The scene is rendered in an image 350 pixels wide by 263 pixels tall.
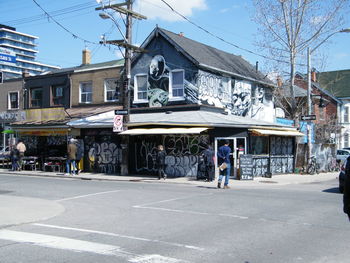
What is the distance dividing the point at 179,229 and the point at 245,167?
11.8 m

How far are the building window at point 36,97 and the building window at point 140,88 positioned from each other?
9445 mm

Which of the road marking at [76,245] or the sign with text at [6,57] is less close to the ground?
the sign with text at [6,57]

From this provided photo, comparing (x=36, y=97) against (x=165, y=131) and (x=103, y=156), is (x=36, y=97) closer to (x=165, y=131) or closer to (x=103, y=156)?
(x=103, y=156)

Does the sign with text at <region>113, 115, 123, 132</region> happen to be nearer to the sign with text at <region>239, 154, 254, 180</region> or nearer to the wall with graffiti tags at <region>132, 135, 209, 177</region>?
the wall with graffiti tags at <region>132, 135, 209, 177</region>

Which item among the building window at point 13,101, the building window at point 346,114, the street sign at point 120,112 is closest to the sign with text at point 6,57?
A: the street sign at point 120,112

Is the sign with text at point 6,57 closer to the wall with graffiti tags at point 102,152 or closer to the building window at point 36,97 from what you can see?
the wall with graffiti tags at point 102,152

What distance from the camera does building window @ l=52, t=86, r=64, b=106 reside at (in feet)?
98.7

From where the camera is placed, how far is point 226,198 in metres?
12.9

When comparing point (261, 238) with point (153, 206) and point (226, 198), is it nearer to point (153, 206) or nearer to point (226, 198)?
point (153, 206)

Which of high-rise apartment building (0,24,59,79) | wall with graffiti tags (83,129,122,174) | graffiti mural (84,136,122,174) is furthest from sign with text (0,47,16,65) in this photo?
high-rise apartment building (0,24,59,79)

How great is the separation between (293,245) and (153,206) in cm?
519

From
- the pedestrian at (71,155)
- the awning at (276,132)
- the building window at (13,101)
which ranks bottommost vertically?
the pedestrian at (71,155)

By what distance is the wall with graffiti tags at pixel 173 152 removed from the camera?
821 inches

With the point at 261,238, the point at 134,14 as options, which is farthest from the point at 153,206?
the point at 134,14
